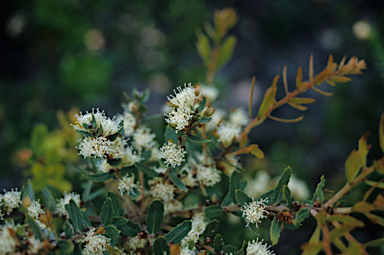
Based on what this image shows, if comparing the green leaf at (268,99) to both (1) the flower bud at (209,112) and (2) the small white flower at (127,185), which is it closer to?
(1) the flower bud at (209,112)

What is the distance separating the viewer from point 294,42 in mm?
2213

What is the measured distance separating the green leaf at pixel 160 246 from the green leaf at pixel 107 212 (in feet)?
0.30

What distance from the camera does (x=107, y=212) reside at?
1.46ft

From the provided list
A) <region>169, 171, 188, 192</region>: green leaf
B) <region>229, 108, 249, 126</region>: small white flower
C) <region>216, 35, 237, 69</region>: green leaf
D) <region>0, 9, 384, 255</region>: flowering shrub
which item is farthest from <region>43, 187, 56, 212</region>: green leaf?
<region>216, 35, 237, 69</region>: green leaf

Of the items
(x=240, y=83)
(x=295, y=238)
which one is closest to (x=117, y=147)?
(x=295, y=238)

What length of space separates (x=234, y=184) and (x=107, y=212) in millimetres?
210

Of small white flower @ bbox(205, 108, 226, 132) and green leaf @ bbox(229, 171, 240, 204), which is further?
small white flower @ bbox(205, 108, 226, 132)

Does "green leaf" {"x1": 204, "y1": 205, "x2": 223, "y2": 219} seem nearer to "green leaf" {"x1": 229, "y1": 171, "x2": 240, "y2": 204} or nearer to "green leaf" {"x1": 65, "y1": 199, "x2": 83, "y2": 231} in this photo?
"green leaf" {"x1": 229, "y1": 171, "x2": 240, "y2": 204}

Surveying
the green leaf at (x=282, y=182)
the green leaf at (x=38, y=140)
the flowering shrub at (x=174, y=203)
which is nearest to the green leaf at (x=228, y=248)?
the flowering shrub at (x=174, y=203)

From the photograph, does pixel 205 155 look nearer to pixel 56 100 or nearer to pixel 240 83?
pixel 56 100

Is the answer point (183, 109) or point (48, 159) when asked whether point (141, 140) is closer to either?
point (183, 109)

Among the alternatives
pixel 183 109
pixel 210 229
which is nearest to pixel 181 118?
pixel 183 109

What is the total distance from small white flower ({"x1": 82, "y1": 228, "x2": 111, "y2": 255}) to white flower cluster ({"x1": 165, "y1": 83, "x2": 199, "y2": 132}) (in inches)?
7.9

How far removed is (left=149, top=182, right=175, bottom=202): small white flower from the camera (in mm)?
527
